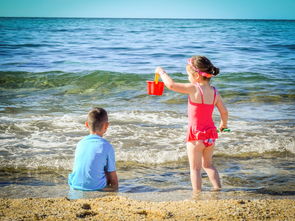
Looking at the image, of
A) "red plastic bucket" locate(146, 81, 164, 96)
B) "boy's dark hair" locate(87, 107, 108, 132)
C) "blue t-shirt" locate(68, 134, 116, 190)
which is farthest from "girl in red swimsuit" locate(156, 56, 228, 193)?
"blue t-shirt" locate(68, 134, 116, 190)

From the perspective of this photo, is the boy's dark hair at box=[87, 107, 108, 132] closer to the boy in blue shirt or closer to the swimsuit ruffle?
the boy in blue shirt

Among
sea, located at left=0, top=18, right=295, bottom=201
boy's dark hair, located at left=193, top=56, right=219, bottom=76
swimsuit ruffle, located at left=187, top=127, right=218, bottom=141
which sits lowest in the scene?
sea, located at left=0, top=18, right=295, bottom=201

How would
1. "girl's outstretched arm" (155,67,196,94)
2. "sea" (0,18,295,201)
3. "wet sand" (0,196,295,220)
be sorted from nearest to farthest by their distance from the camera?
"wet sand" (0,196,295,220) < "girl's outstretched arm" (155,67,196,94) < "sea" (0,18,295,201)

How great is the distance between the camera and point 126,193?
362 centimetres

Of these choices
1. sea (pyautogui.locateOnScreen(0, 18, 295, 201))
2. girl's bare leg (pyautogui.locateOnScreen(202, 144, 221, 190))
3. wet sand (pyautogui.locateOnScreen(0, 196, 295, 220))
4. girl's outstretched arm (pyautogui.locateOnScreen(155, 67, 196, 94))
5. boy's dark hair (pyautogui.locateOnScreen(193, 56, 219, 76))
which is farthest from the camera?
sea (pyautogui.locateOnScreen(0, 18, 295, 201))

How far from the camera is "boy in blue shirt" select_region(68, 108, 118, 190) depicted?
11.0 feet

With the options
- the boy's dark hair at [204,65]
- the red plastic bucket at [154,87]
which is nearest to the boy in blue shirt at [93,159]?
the red plastic bucket at [154,87]

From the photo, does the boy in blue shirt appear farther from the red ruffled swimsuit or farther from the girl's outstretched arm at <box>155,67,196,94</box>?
the red ruffled swimsuit

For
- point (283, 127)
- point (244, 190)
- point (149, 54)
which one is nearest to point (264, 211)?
point (244, 190)

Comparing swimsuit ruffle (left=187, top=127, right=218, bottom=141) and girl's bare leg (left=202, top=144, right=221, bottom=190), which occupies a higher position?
swimsuit ruffle (left=187, top=127, right=218, bottom=141)

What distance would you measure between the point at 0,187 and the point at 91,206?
4.70ft

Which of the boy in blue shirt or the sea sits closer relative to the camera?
the boy in blue shirt

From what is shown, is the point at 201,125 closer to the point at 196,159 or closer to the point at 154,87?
the point at 196,159

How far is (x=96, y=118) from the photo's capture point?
343 centimetres
